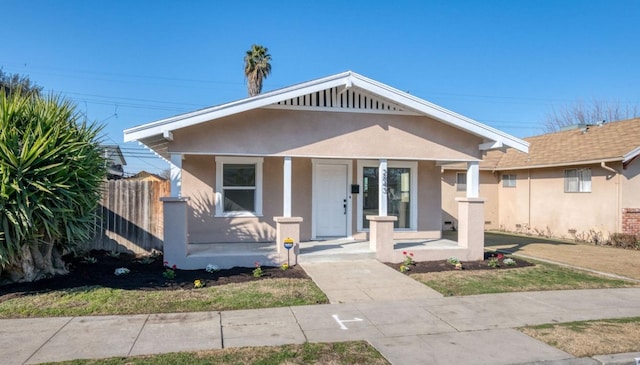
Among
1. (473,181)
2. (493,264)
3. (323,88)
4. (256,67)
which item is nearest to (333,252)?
(493,264)

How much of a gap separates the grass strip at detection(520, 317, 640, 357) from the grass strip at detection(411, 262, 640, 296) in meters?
1.76

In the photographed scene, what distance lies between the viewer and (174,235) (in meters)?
8.33

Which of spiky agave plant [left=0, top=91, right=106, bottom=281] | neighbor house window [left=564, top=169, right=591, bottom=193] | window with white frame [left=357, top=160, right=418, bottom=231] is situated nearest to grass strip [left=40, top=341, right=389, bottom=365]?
spiky agave plant [left=0, top=91, right=106, bottom=281]

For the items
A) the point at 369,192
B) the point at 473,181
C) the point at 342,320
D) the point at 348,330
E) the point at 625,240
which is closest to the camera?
the point at 348,330

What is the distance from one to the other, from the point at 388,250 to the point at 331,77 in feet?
13.7

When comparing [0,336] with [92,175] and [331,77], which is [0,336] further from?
[331,77]

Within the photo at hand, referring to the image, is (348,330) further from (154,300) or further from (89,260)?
(89,260)

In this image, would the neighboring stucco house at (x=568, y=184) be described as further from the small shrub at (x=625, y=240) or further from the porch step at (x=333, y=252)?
the porch step at (x=333, y=252)

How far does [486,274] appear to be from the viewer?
841 cm

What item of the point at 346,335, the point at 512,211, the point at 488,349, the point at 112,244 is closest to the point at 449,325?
the point at 488,349

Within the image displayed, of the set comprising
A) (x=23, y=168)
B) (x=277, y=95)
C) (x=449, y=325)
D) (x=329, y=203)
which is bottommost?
(x=449, y=325)

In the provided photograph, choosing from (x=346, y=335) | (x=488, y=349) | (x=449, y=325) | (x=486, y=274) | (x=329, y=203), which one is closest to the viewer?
(x=488, y=349)

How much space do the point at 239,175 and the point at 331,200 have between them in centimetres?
261

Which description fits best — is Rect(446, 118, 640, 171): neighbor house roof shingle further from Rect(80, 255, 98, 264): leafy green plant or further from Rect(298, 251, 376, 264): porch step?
Rect(80, 255, 98, 264): leafy green plant
